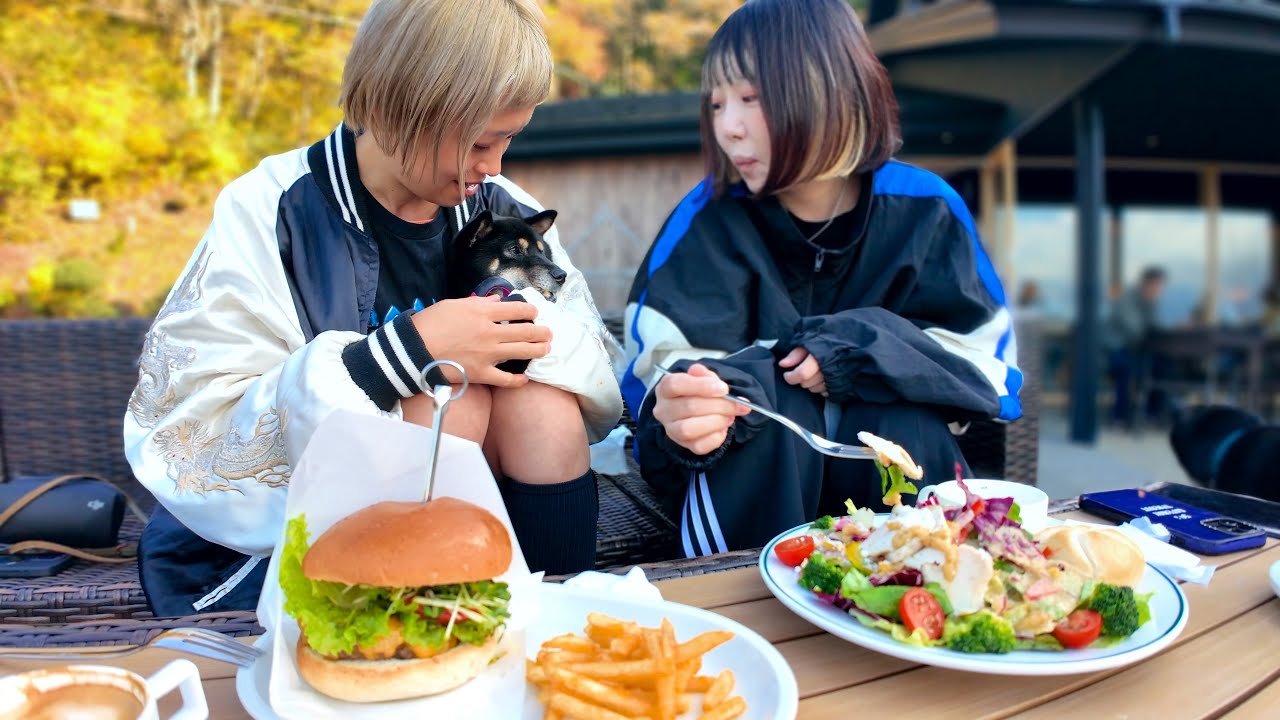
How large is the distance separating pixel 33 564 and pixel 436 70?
135 centimetres

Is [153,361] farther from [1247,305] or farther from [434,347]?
[1247,305]

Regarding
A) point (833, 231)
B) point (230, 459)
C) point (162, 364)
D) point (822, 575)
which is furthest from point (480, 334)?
point (833, 231)

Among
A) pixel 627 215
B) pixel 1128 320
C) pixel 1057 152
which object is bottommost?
pixel 1128 320

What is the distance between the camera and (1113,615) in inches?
38.8

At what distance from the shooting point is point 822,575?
3.67ft

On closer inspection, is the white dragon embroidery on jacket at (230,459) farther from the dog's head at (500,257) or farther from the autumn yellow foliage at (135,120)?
the autumn yellow foliage at (135,120)

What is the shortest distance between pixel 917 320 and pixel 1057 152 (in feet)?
30.8

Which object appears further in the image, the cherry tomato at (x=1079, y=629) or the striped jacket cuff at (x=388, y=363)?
the striped jacket cuff at (x=388, y=363)

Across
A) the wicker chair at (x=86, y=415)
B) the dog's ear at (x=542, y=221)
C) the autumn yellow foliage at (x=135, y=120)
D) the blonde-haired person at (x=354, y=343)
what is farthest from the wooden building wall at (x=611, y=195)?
the blonde-haired person at (x=354, y=343)

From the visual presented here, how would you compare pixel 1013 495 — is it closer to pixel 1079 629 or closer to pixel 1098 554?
pixel 1098 554

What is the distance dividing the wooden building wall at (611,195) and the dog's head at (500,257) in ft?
20.5

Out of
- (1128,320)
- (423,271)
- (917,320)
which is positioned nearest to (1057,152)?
(1128,320)

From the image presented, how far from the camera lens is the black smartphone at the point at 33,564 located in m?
1.72

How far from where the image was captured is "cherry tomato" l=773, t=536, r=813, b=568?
1.24 m
